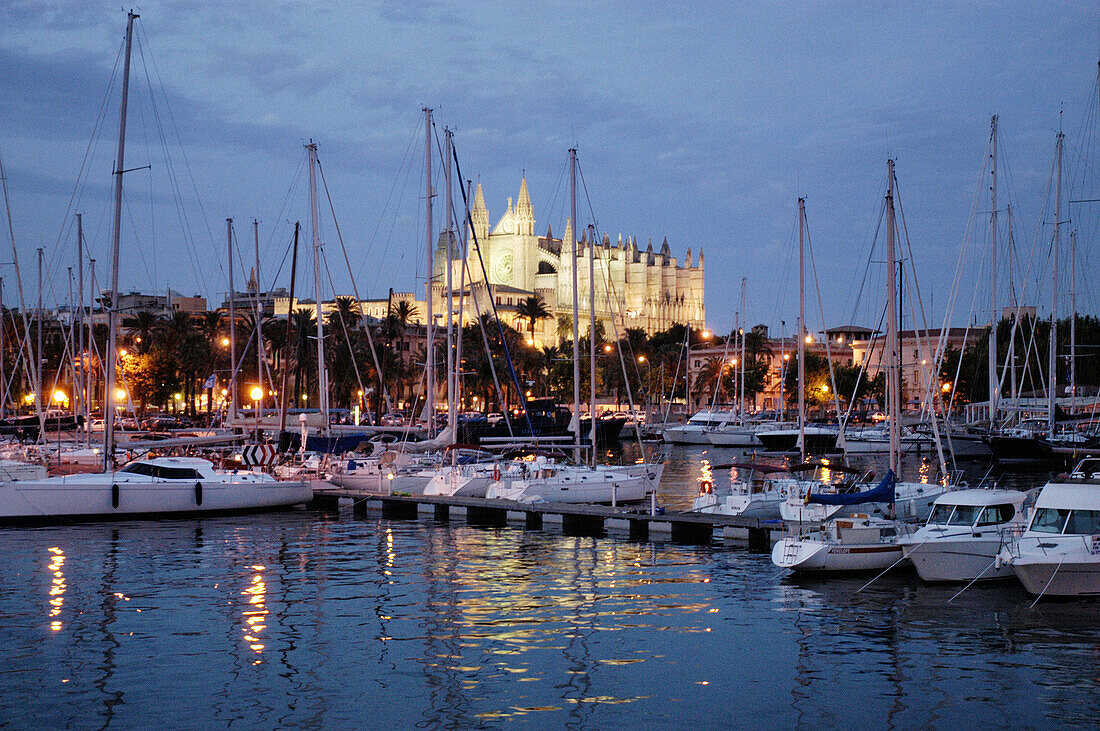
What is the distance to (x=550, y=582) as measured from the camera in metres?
26.0

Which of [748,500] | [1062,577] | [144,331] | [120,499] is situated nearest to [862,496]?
[748,500]

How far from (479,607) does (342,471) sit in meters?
20.8

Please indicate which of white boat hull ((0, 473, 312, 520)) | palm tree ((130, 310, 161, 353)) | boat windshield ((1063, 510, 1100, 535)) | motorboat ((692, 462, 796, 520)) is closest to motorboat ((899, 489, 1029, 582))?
boat windshield ((1063, 510, 1100, 535))

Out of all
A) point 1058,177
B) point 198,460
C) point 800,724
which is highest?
point 1058,177

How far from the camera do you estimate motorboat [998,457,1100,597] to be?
2245cm

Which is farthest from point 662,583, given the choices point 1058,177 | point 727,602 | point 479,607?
point 1058,177

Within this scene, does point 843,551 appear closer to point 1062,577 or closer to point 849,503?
point 1062,577

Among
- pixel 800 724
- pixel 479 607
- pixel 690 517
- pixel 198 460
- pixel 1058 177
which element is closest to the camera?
pixel 800 724

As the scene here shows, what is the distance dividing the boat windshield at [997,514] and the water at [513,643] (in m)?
1.49

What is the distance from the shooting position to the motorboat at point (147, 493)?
34.4m

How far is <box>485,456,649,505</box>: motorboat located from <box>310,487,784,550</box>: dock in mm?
1330

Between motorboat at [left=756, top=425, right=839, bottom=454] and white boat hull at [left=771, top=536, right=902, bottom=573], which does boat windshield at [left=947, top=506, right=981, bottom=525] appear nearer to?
white boat hull at [left=771, top=536, right=902, bottom=573]

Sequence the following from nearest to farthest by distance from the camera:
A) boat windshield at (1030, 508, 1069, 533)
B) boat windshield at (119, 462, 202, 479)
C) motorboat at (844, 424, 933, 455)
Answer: boat windshield at (1030, 508, 1069, 533)
boat windshield at (119, 462, 202, 479)
motorboat at (844, 424, 933, 455)

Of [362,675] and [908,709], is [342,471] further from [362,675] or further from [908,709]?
[908,709]
